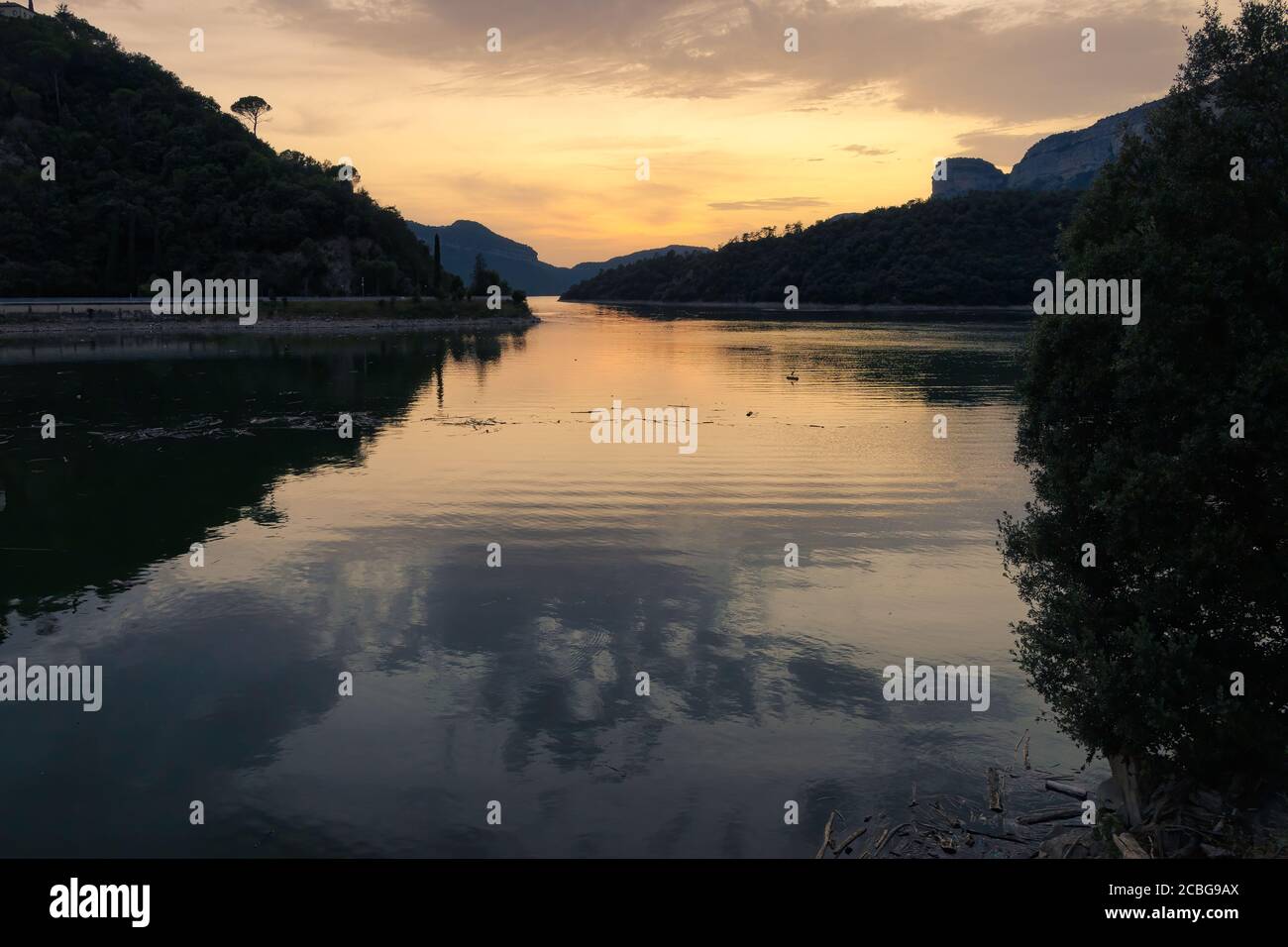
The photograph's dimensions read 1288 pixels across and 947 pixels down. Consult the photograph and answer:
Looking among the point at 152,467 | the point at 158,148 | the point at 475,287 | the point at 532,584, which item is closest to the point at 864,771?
the point at 532,584

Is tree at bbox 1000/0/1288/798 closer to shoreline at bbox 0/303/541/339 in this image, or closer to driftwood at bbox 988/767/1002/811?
driftwood at bbox 988/767/1002/811

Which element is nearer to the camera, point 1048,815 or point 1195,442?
point 1195,442

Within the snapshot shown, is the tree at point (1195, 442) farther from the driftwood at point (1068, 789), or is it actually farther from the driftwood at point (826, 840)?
the driftwood at point (826, 840)

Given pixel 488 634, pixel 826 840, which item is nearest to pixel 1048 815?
pixel 826 840

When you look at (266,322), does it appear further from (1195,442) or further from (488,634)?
(1195,442)

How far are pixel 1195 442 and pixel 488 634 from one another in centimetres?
1507

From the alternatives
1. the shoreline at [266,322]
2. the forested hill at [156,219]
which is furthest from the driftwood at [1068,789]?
the forested hill at [156,219]

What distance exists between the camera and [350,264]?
188250 millimetres

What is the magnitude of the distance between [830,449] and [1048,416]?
3273 cm

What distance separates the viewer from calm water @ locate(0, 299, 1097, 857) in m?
14.4

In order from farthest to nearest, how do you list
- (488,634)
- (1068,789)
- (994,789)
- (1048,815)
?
(488,634) < (994,789) < (1068,789) < (1048,815)

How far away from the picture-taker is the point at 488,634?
21.4 metres

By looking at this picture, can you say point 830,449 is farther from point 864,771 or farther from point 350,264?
point 350,264
